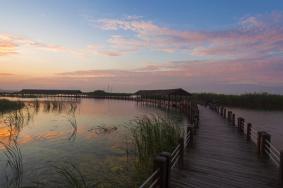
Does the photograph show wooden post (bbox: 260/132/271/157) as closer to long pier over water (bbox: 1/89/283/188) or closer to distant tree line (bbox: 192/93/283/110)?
long pier over water (bbox: 1/89/283/188)

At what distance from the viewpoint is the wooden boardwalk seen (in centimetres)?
784

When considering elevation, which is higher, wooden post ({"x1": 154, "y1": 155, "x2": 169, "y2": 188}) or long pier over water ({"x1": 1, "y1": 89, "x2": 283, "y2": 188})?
wooden post ({"x1": 154, "y1": 155, "x2": 169, "y2": 188})

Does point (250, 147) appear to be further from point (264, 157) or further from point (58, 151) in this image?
point (58, 151)

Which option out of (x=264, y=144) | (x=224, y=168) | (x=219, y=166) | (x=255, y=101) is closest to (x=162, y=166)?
(x=224, y=168)

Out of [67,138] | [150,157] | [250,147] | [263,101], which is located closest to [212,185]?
[150,157]

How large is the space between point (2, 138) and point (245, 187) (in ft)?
52.9

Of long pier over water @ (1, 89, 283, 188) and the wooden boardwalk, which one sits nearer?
long pier over water @ (1, 89, 283, 188)

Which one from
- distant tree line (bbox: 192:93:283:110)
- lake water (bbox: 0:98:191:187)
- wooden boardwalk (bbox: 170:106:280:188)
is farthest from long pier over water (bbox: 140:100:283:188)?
distant tree line (bbox: 192:93:283:110)

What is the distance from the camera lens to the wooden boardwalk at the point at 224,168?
7.84 meters

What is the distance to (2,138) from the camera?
1820 cm

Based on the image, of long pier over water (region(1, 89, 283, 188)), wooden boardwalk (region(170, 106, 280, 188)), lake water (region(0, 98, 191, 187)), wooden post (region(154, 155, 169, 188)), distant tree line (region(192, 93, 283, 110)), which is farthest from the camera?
distant tree line (region(192, 93, 283, 110))

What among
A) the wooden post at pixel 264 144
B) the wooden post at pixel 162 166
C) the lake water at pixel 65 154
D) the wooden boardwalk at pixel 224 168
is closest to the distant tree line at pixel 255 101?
the lake water at pixel 65 154

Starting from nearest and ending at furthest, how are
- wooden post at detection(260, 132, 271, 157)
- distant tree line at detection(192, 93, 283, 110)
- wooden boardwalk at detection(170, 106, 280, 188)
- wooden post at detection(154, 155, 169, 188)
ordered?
wooden post at detection(154, 155, 169, 188) → wooden boardwalk at detection(170, 106, 280, 188) → wooden post at detection(260, 132, 271, 157) → distant tree line at detection(192, 93, 283, 110)

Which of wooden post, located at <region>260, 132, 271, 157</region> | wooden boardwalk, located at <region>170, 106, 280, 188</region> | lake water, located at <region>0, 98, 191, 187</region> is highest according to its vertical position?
wooden post, located at <region>260, 132, 271, 157</region>
